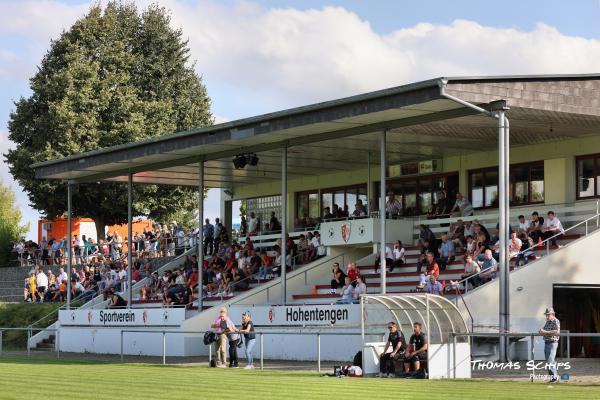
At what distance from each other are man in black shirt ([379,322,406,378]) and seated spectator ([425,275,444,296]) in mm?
4606

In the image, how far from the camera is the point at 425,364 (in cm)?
2383

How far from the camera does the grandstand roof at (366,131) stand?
87.7 feet

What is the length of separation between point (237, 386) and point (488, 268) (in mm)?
9831

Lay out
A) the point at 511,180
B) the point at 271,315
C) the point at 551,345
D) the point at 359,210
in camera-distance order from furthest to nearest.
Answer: the point at 359,210 < the point at 511,180 < the point at 271,315 < the point at 551,345

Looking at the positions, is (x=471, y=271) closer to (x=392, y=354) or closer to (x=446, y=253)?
(x=446, y=253)

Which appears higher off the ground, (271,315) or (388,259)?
(388,259)

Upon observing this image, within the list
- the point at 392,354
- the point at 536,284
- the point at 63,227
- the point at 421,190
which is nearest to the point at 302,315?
the point at 536,284

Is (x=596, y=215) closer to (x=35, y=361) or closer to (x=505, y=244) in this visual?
(x=505, y=244)

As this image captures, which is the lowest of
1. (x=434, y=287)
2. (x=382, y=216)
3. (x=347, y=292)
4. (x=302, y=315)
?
(x=302, y=315)

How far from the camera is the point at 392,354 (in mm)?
24438

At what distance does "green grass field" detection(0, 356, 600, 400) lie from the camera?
18.3m

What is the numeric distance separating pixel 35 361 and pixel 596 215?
14522mm

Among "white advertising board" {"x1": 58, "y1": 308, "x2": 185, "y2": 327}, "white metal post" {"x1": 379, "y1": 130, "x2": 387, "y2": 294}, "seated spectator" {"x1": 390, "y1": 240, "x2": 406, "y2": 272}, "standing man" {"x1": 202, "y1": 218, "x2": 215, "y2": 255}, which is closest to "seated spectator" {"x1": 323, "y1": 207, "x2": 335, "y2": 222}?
"standing man" {"x1": 202, "y1": 218, "x2": 215, "y2": 255}

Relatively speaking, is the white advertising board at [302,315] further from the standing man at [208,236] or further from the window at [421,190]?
the standing man at [208,236]
